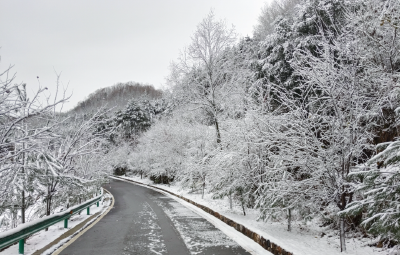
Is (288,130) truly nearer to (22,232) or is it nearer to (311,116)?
(311,116)

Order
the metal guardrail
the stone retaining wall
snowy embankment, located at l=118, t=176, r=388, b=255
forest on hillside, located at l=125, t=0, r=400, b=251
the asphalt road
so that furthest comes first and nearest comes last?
the asphalt road, snowy embankment, located at l=118, t=176, r=388, b=255, the stone retaining wall, forest on hillside, located at l=125, t=0, r=400, b=251, the metal guardrail

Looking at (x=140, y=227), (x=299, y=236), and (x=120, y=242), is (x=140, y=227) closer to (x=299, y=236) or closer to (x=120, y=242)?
(x=120, y=242)

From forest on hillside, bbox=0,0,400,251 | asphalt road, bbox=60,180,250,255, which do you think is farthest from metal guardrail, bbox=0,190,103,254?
forest on hillside, bbox=0,0,400,251

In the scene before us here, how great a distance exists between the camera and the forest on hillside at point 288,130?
536cm

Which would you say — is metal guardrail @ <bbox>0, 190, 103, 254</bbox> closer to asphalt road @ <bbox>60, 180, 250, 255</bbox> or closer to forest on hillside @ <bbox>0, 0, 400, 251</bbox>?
asphalt road @ <bbox>60, 180, 250, 255</bbox>

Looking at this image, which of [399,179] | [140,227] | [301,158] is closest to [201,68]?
[140,227]

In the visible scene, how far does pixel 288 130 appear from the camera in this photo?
7.23 metres

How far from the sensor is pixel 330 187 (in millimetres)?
6371

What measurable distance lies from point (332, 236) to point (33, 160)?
9.38m

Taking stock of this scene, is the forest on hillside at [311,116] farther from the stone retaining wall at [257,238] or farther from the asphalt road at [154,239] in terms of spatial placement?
the asphalt road at [154,239]

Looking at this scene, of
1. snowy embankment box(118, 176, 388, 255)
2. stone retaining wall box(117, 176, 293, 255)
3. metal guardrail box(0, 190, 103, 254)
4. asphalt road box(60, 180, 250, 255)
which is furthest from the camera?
asphalt road box(60, 180, 250, 255)

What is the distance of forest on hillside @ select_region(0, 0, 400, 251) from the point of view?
5359 millimetres

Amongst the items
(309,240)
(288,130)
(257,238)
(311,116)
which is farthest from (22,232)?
(309,240)

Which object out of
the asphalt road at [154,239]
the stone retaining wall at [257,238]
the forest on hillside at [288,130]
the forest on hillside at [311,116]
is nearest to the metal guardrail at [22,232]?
the asphalt road at [154,239]
